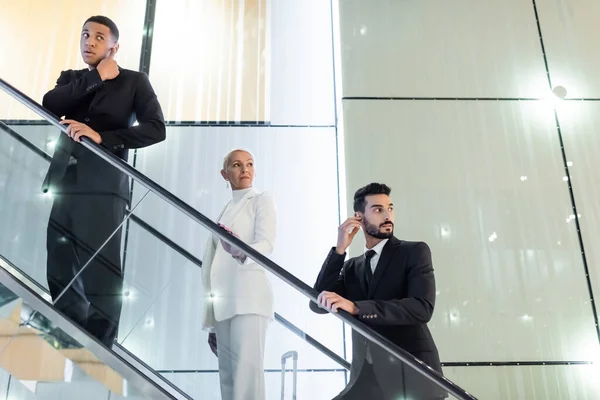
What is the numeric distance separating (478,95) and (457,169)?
736 millimetres

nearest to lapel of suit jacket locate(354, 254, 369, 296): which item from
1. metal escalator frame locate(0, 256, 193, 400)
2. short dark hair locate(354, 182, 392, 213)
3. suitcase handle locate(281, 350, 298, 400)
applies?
short dark hair locate(354, 182, 392, 213)

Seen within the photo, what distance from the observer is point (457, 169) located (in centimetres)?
468

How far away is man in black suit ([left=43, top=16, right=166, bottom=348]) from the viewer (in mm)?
2348

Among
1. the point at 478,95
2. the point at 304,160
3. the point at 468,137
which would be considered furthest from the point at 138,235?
the point at 478,95

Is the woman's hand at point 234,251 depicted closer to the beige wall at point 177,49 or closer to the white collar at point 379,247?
the white collar at point 379,247

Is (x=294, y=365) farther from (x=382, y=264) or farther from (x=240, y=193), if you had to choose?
(x=240, y=193)

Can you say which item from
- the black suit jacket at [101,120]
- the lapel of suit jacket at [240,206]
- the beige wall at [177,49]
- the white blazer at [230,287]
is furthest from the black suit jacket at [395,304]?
the beige wall at [177,49]

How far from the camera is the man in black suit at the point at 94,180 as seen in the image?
2348 millimetres

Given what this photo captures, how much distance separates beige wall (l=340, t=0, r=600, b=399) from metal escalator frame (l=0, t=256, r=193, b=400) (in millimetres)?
2327

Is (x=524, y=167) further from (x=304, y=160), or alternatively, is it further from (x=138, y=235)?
(x=138, y=235)

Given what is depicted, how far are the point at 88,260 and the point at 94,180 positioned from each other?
1.16 ft

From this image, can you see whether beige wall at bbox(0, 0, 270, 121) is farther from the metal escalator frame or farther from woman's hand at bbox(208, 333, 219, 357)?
woman's hand at bbox(208, 333, 219, 357)

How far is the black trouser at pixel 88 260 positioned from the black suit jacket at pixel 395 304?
819mm

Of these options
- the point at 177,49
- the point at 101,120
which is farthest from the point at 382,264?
the point at 177,49
